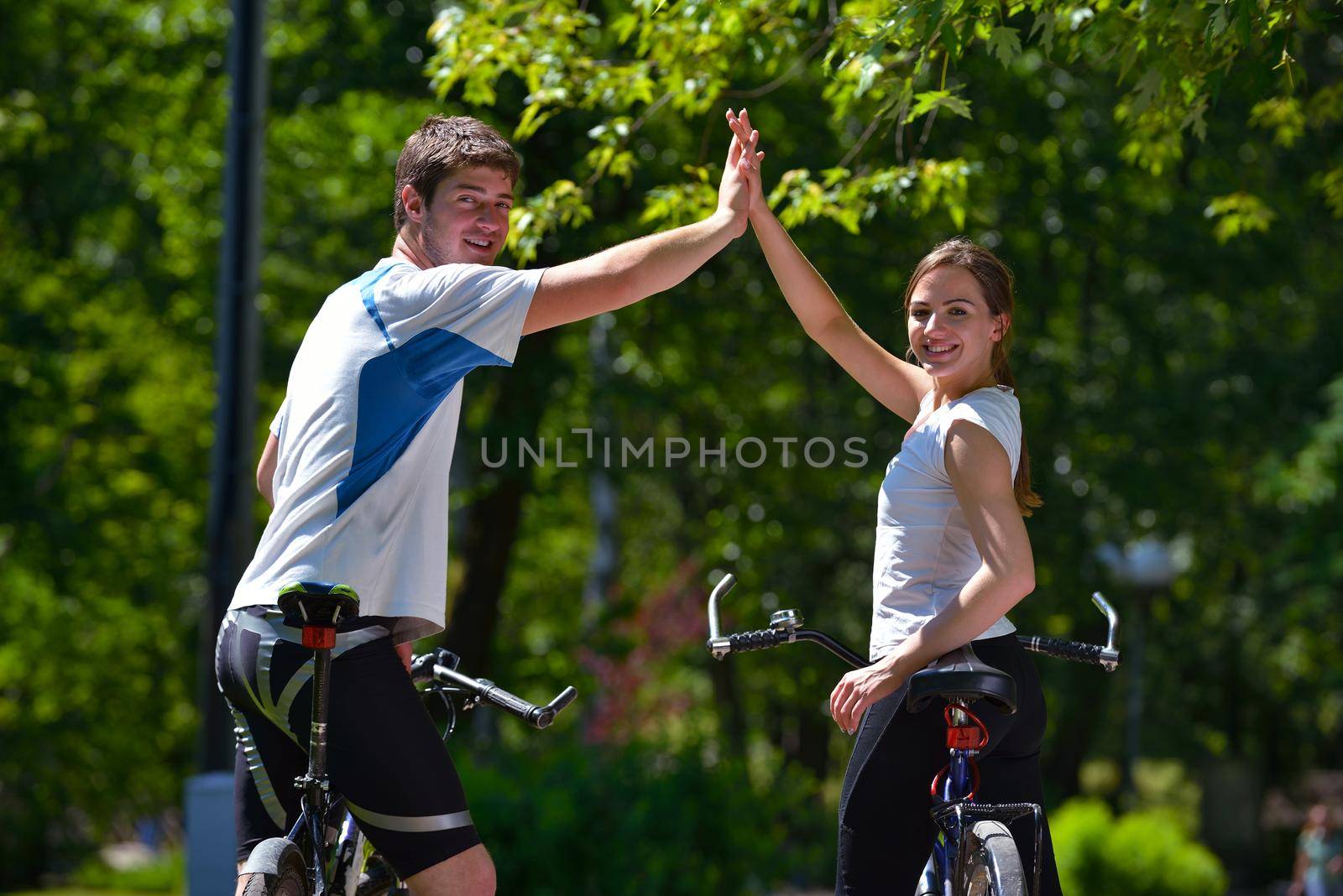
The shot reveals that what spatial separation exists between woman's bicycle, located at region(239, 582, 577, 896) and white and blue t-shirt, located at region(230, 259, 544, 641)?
14cm

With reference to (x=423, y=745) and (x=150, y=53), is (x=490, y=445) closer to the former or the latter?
(x=150, y=53)

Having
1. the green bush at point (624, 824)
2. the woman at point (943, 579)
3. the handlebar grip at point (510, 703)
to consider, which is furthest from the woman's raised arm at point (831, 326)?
the green bush at point (624, 824)

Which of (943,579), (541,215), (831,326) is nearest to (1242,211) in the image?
(541,215)

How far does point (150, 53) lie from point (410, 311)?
13.0m

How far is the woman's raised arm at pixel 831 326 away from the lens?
3.74 metres

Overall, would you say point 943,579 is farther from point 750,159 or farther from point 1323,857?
point 1323,857

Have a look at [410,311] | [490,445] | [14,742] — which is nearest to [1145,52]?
[410,311]

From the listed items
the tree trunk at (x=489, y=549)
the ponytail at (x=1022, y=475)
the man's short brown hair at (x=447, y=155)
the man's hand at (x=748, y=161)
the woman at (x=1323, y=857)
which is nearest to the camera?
the man's short brown hair at (x=447, y=155)

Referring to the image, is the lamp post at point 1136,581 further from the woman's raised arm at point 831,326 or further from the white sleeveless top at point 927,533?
the white sleeveless top at point 927,533

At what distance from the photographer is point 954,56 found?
4.34 m

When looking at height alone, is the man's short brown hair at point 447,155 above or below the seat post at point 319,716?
above

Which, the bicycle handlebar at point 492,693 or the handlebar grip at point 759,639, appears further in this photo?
the handlebar grip at point 759,639

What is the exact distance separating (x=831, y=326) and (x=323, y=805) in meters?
1.64

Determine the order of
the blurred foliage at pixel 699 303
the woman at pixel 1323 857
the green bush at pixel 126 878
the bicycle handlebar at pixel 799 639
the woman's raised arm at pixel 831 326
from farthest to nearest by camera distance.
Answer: the green bush at pixel 126 878, the woman at pixel 1323 857, the blurred foliage at pixel 699 303, the woman's raised arm at pixel 831 326, the bicycle handlebar at pixel 799 639
